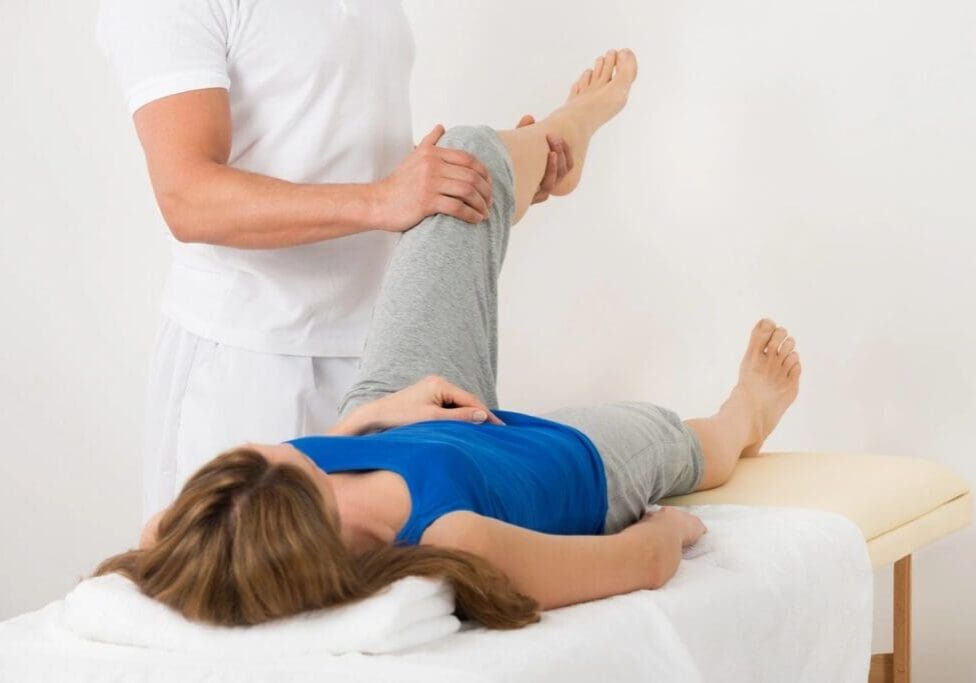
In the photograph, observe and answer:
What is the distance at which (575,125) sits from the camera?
255 centimetres

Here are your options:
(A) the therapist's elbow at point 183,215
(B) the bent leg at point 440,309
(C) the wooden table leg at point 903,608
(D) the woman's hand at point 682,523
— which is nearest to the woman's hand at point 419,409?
(B) the bent leg at point 440,309

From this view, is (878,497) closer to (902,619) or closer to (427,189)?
(902,619)

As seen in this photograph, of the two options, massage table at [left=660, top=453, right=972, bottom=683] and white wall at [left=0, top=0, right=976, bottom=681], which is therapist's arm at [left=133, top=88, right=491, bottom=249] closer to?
massage table at [left=660, top=453, right=972, bottom=683]

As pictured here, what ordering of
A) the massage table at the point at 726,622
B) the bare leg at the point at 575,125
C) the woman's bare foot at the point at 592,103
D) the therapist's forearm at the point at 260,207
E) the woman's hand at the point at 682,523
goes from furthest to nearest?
1. the woman's bare foot at the point at 592,103
2. the bare leg at the point at 575,125
3. the therapist's forearm at the point at 260,207
4. the woman's hand at the point at 682,523
5. the massage table at the point at 726,622

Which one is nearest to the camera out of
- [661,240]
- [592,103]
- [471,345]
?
[471,345]

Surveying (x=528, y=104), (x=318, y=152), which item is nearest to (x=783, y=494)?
(x=318, y=152)

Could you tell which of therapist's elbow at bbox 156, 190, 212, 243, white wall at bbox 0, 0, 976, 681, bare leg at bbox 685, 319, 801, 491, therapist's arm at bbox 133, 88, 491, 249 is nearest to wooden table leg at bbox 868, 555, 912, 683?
bare leg at bbox 685, 319, 801, 491

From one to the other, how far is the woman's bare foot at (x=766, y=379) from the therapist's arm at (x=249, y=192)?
0.69 meters

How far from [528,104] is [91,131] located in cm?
112

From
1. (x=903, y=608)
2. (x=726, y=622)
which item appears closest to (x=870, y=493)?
(x=903, y=608)

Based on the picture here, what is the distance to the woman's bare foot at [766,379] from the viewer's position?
2426 millimetres

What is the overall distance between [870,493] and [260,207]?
3.18 feet

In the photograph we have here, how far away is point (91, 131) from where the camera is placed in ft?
11.7

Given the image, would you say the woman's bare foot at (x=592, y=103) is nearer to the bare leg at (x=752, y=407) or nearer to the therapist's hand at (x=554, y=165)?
the therapist's hand at (x=554, y=165)
